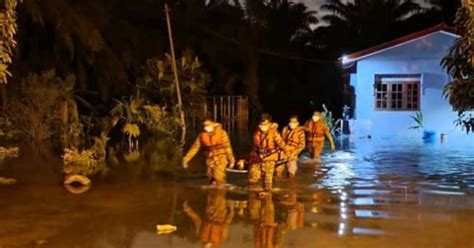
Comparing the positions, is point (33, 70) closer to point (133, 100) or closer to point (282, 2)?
point (133, 100)

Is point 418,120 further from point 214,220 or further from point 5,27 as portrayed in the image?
point 5,27

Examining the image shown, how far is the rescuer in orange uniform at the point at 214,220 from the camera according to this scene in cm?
805

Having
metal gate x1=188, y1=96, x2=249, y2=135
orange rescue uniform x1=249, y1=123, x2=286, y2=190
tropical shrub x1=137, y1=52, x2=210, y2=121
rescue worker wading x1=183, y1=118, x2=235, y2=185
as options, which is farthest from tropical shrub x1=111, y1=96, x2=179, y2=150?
orange rescue uniform x1=249, y1=123, x2=286, y2=190

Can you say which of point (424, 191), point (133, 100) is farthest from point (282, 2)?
point (424, 191)

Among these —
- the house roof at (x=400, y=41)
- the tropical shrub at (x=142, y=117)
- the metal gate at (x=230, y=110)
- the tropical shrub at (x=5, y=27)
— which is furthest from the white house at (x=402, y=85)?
the tropical shrub at (x=5, y=27)

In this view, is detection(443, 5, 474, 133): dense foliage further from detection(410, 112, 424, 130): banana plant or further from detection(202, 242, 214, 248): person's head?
detection(410, 112, 424, 130): banana plant

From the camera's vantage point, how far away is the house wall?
24.7 m

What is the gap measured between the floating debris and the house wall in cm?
1756

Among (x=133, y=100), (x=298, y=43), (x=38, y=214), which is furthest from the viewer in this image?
(x=298, y=43)

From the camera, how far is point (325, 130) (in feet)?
53.8

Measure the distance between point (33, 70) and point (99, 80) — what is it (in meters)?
3.15

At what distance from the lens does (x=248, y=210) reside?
9828 millimetres

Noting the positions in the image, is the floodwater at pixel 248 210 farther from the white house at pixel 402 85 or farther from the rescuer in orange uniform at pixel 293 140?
the white house at pixel 402 85

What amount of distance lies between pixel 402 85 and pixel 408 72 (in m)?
0.53
